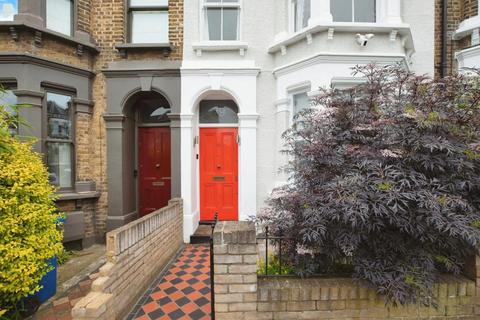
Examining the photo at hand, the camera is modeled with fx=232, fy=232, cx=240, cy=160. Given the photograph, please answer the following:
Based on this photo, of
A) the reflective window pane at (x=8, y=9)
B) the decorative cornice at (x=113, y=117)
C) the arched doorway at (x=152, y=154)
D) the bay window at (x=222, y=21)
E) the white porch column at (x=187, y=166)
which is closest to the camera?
the reflective window pane at (x=8, y=9)

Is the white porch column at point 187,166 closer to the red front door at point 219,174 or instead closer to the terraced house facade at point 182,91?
the terraced house facade at point 182,91

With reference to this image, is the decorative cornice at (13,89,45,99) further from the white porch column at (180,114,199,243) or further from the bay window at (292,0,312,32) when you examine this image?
the bay window at (292,0,312,32)

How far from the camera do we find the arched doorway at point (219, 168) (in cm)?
568

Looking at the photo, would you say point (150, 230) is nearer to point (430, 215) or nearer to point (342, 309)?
point (342, 309)

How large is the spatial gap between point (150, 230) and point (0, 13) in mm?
5187

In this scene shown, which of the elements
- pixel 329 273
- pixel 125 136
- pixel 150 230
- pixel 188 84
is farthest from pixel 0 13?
pixel 329 273

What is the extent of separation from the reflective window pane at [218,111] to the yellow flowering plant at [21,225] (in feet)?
11.4

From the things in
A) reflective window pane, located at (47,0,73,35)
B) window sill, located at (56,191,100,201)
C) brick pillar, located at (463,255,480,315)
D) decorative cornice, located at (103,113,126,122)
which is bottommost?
brick pillar, located at (463,255,480,315)

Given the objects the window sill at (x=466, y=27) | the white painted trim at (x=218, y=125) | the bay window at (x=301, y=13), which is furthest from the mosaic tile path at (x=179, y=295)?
the window sill at (x=466, y=27)

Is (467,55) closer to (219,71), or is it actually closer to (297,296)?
(219,71)

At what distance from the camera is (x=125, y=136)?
17.8 feet

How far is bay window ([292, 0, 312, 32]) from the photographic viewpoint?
15.9ft

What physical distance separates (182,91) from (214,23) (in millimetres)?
1798

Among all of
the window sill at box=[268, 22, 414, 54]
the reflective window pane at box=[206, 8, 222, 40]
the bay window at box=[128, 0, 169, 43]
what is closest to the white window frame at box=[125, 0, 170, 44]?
the bay window at box=[128, 0, 169, 43]
